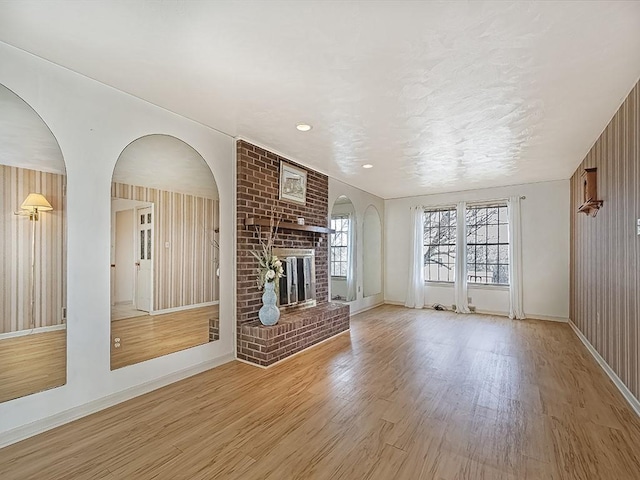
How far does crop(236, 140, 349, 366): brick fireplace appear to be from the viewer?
3.43 m

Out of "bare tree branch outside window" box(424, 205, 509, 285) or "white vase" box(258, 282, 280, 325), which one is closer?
"white vase" box(258, 282, 280, 325)

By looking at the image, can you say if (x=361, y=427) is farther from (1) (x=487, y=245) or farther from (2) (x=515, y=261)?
(1) (x=487, y=245)

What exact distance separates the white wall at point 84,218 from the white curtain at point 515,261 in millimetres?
6032

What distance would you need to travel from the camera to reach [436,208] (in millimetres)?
6859

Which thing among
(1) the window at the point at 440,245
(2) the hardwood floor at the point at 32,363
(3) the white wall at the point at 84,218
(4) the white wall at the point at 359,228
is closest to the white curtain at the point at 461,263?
(1) the window at the point at 440,245

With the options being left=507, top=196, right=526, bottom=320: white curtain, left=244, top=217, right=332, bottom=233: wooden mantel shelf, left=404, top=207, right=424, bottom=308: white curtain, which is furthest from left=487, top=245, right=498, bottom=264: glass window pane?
left=244, top=217, right=332, bottom=233: wooden mantel shelf

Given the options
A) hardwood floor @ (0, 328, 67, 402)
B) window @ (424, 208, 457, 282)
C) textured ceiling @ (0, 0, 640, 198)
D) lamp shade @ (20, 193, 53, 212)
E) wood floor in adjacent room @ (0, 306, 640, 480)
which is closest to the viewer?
textured ceiling @ (0, 0, 640, 198)

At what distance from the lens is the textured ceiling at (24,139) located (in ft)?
6.66

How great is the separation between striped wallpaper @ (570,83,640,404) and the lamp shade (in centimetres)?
444

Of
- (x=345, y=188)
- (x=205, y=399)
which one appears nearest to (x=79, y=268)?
(x=205, y=399)

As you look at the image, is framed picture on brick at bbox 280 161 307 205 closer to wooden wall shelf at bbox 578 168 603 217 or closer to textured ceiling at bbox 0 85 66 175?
textured ceiling at bbox 0 85 66 175

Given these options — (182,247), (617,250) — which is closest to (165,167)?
(182,247)

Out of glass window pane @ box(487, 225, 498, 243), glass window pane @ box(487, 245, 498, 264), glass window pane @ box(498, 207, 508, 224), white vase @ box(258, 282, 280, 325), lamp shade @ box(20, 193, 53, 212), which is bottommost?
white vase @ box(258, 282, 280, 325)

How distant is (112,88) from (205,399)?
2.71m
